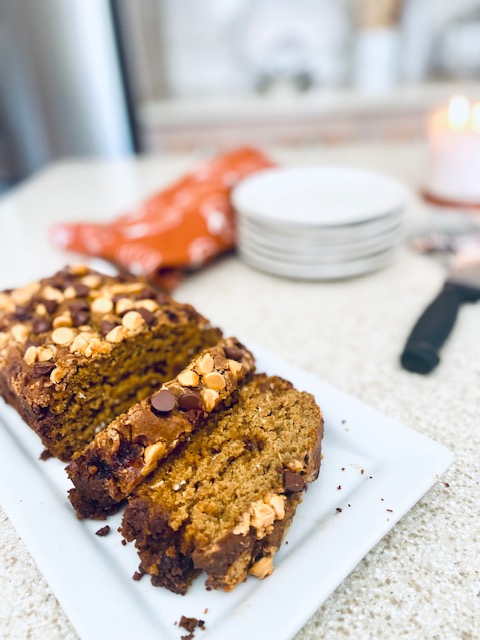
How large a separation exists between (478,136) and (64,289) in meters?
1.47

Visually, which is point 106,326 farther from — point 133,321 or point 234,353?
point 234,353

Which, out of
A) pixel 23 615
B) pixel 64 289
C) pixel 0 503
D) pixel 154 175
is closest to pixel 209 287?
pixel 64 289

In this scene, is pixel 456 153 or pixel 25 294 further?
pixel 456 153

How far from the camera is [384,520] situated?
2.65 feet

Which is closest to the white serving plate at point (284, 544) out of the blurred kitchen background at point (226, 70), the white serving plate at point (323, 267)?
the white serving plate at point (323, 267)

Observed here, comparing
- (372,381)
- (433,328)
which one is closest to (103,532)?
(372,381)

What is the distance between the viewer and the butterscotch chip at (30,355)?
1.02 m

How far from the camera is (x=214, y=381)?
3.09 ft

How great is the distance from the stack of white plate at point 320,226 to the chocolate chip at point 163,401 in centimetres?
79

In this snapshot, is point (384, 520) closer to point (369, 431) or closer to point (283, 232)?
point (369, 431)

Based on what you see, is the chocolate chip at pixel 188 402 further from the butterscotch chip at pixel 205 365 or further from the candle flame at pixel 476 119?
the candle flame at pixel 476 119

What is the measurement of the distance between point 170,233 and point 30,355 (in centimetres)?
77

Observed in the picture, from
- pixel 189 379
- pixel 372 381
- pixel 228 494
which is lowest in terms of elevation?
pixel 372 381

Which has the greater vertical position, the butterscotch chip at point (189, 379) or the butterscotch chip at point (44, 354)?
the butterscotch chip at point (44, 354)
